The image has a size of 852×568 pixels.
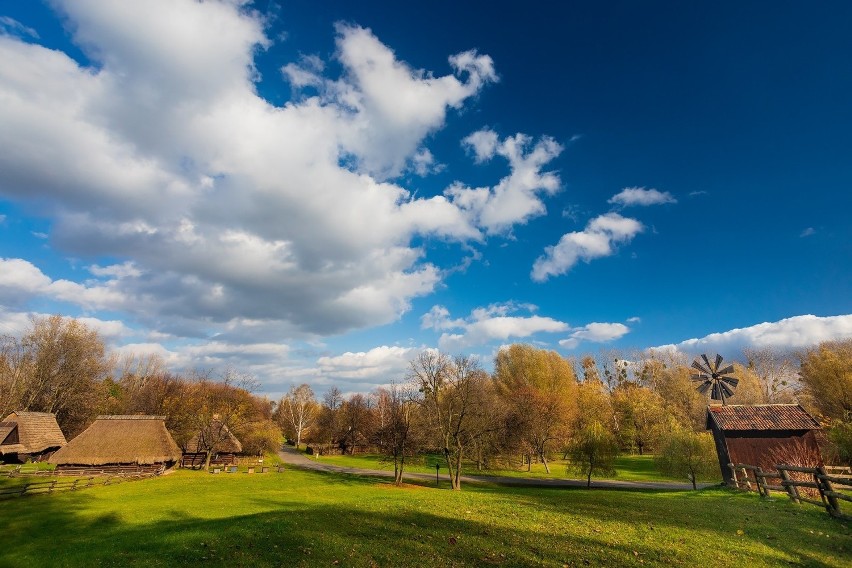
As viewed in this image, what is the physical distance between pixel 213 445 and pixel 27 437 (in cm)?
2156

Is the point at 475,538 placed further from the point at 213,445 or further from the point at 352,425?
the point at 352,425

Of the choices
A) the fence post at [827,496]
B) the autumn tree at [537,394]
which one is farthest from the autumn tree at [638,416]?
the fence post at [827,496]

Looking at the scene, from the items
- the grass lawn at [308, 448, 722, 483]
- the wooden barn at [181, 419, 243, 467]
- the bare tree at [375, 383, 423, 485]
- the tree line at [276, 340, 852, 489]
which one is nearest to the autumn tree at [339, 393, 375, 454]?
the tree line at [276, 340, 852, 489]

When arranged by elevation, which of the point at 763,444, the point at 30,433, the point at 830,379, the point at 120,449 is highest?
the point at 830,379

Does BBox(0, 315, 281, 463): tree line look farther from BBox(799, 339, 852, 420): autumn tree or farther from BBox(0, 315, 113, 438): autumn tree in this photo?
BBox(799, 339, 852, 420): autumn tree

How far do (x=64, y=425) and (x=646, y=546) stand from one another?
294 ft

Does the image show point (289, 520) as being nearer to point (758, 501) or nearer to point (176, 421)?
point (758, 501)

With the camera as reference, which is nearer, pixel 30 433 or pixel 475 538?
pixel 475 538

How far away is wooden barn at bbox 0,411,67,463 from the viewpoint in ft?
162

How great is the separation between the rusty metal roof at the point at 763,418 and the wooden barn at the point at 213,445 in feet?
192

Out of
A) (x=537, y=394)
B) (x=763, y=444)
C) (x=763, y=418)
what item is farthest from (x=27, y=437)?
(x=763, y=418)

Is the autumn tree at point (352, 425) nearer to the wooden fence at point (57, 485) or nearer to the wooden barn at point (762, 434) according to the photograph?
the wooden fence at point (57, 485)

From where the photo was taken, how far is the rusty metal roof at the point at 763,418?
3484 cm

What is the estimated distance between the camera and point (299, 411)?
4668 inches
